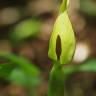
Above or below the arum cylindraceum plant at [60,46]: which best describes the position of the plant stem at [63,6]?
above

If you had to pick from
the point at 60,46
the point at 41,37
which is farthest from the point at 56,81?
the point at 41,37

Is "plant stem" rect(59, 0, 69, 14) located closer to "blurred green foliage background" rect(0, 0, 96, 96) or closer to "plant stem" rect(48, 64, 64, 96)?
"plant stem" rect(48, 64, 64, 96)

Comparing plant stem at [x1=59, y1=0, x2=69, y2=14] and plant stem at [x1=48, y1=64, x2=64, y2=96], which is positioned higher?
plant stem at [x1=59, y1=0, x2=69, y2=14]

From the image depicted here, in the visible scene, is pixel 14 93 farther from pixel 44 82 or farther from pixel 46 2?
pixel 46 2

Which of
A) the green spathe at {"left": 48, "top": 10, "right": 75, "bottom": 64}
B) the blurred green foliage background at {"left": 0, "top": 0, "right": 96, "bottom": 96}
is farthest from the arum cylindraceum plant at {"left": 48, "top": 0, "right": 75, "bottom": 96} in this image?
the blurred green foliage background at {"left": 0, "top": 0, "right": 96, "bottom": 96}

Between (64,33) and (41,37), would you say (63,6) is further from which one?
(41,37)

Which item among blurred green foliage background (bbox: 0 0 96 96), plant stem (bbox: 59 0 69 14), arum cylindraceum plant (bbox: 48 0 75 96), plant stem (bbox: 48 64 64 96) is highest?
plant stem (bbox: 59 0 69 14)

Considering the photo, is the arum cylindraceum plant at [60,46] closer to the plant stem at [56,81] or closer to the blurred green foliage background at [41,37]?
the plant stem at [56,81]

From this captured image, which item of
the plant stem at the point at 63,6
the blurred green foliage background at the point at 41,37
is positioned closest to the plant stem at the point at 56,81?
the plant stem at the point at 63,6
